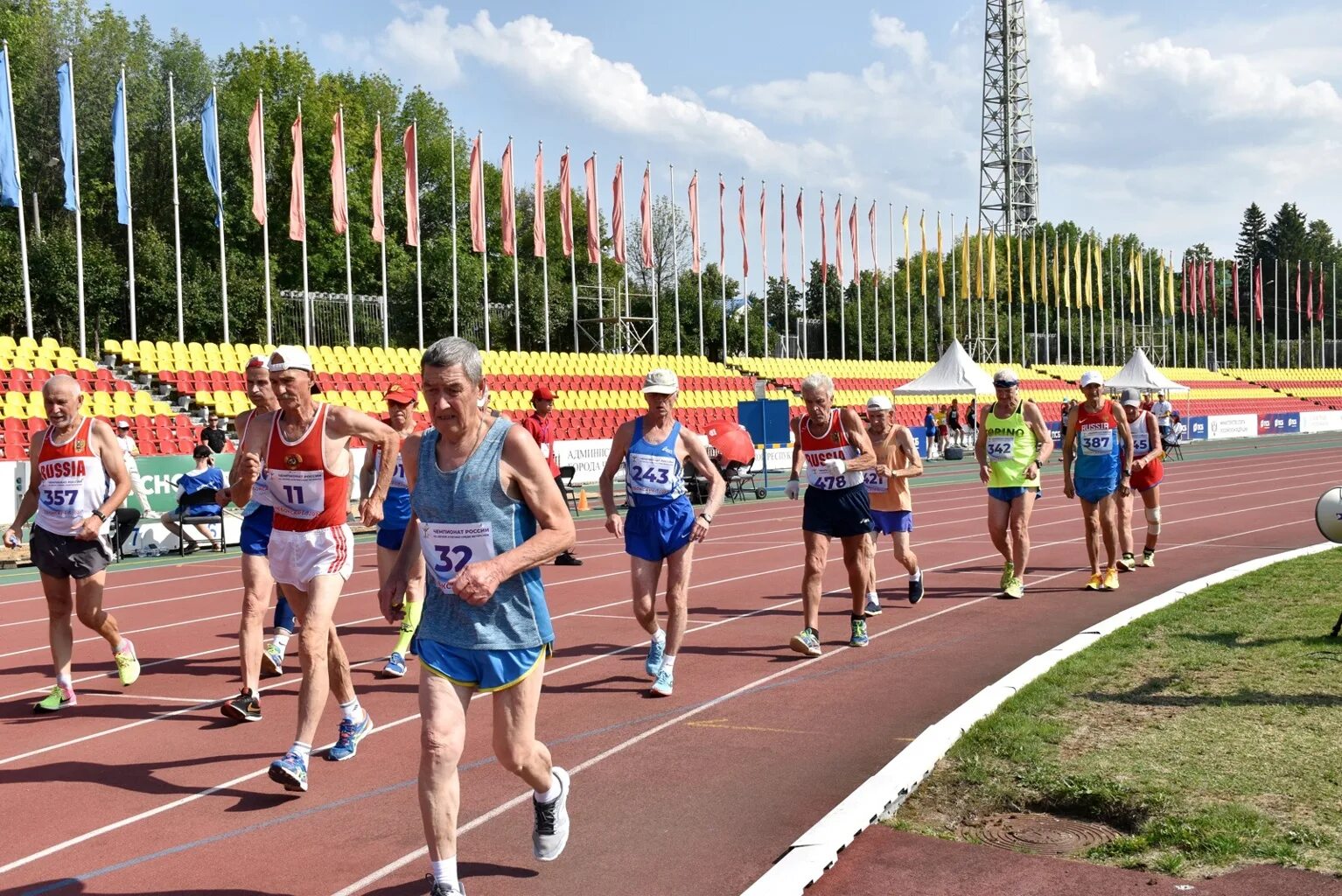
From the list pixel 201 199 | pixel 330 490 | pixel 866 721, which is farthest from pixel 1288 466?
pixel 201 199

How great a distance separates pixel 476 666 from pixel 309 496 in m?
2.42

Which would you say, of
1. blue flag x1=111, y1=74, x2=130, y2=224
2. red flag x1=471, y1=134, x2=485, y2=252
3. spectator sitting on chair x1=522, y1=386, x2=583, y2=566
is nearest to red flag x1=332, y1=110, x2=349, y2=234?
red flag x1=471, y1=134, x2=485, y2=252

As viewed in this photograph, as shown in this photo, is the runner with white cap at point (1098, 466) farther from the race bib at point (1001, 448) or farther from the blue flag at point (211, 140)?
A: the blue flag at point (211, 140)

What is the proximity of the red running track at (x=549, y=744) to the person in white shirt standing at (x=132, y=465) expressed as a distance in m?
1.34

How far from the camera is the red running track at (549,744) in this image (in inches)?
205

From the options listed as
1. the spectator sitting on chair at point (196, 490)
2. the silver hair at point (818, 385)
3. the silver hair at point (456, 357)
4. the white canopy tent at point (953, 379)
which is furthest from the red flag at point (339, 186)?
the silver hair at point (456, 357)

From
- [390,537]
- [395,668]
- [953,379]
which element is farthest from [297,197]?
[395,668]

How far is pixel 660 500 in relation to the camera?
857cm

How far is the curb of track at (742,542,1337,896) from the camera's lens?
4.81m

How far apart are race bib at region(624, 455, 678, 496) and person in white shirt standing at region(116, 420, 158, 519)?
127 inches

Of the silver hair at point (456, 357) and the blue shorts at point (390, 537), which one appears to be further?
the blue shorts at point (390, 537)

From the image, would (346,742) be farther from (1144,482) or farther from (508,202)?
(508,202)

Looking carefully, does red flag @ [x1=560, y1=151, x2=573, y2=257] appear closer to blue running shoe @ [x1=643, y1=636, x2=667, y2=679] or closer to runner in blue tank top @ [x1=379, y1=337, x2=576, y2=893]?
blue running shoe @ [x1=643, y1=636, x2=667, y2=679]

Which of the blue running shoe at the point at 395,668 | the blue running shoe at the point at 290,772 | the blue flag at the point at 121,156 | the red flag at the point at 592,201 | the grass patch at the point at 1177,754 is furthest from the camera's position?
the red flag at the point at 592,201
